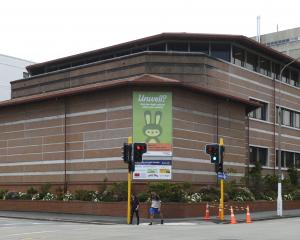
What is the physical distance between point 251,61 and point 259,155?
7.89 meters

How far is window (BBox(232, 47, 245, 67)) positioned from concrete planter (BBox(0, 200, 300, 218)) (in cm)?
1184

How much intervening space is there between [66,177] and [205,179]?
9461mm

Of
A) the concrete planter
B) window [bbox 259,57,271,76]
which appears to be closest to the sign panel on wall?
the concrete planter

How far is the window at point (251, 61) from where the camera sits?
47688 millimetres

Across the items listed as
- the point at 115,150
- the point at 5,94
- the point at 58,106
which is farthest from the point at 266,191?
the point at 5,94

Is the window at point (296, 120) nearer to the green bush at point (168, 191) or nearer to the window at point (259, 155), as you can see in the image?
the window at point (259, 155)

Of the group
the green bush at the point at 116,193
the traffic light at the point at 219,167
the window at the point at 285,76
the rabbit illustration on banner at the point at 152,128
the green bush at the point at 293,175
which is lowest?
the green bush at the point at 116,193

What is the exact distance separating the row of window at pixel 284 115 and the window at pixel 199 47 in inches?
283

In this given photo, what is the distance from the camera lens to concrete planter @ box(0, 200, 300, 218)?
105 feet

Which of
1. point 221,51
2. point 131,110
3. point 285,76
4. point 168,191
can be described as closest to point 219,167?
point 168,191

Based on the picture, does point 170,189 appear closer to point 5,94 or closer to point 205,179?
point 205,179

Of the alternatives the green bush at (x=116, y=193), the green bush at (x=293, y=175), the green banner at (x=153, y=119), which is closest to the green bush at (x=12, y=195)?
the green bush at (x=116, y=193)

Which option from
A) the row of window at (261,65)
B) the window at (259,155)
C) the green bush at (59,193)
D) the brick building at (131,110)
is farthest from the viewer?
the window at (259,155)

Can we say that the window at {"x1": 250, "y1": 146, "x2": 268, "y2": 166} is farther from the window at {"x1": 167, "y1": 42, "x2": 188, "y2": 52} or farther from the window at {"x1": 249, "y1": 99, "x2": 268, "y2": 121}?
the window at {"x1": 167, "y1": 42, "x2": 188, "y2": 52}
